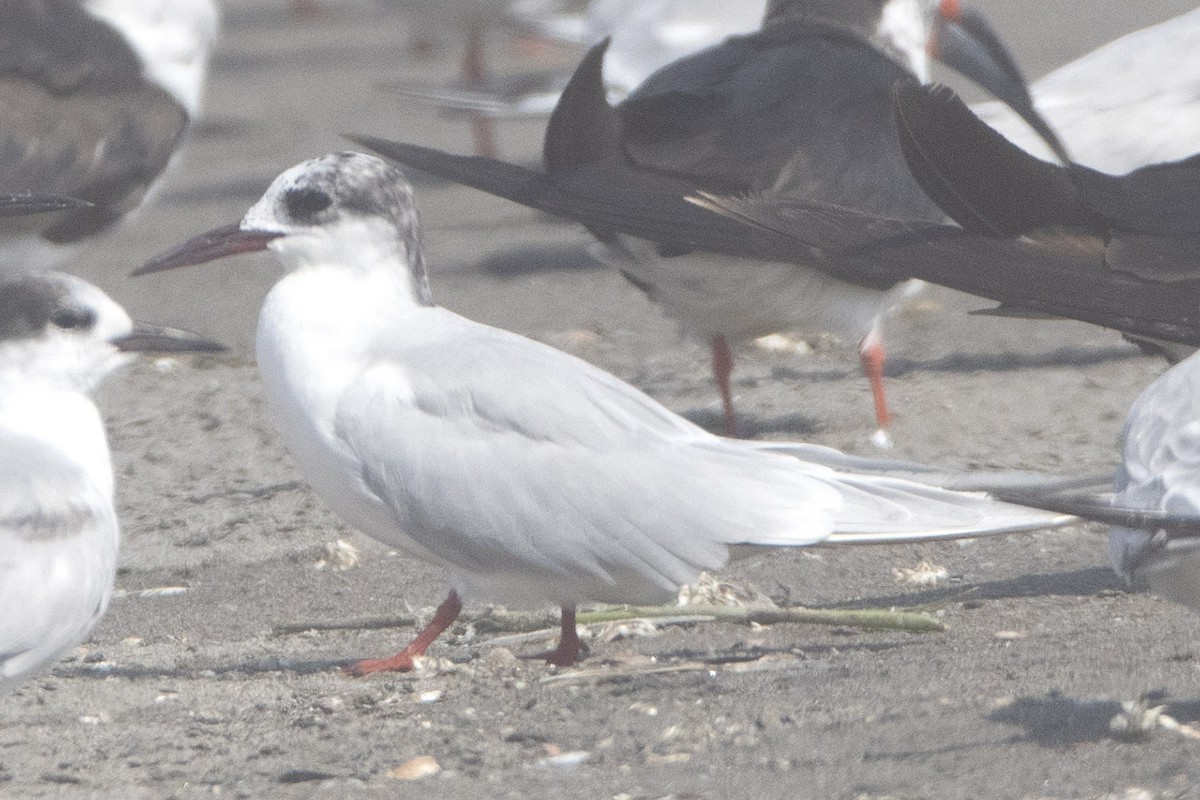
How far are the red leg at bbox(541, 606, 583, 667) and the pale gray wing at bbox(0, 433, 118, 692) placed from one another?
0.72m

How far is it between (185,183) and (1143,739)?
673 centimetres

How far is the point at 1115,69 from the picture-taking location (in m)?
5.72

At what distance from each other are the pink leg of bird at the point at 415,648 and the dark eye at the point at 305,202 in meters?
0.73

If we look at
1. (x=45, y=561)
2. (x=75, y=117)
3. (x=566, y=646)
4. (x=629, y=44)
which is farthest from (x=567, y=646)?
(x=629, y=44)

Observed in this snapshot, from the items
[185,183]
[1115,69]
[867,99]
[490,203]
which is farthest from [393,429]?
[185,183]

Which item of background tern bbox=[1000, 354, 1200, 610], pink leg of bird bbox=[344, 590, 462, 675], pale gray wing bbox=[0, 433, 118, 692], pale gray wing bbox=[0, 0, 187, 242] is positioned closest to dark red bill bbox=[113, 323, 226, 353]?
pale gray wing bbox=[0, 433, 118, 692]

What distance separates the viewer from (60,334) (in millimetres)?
3330

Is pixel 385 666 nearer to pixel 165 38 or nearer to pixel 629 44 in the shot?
pixel 165 38

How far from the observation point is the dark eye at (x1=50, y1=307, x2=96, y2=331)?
3.34 m

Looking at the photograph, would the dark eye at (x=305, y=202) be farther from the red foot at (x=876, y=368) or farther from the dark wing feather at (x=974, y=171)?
the red foot at (x=876, y=368)

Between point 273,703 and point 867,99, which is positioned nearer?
point 273,703

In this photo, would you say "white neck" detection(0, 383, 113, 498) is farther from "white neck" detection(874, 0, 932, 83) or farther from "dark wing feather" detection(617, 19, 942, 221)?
"white neck" detection(874, 0, 932, 83)

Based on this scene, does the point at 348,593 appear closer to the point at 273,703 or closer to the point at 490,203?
the point at 273,703

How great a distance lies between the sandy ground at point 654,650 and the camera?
2701 mm
